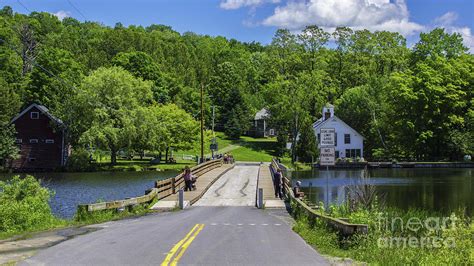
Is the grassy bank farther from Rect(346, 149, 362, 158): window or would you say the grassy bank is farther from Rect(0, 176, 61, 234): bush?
Rect(346, 149, 362, 158): window

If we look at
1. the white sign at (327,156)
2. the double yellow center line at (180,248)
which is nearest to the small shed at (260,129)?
the white sign at (327,156)

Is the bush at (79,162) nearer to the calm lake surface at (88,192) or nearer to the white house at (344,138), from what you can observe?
the calm lake surface at (88,192)

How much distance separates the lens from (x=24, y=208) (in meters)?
19.4

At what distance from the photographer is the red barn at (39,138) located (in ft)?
245

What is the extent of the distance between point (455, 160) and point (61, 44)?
77.7m

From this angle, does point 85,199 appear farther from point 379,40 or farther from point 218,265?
point 379,40

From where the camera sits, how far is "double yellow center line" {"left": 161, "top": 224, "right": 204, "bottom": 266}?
1161 cm

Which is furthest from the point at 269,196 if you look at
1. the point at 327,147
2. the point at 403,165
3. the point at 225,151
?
the point at 225,151

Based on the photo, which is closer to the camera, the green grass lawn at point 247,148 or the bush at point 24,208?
the bush at point 24,208

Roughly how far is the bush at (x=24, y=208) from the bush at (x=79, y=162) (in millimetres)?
49972

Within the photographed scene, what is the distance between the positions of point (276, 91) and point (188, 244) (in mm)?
88146

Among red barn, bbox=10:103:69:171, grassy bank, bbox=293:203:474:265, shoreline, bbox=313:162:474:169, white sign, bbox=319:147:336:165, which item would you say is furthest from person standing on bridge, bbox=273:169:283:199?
shoreline, bbox=313:162:474:169

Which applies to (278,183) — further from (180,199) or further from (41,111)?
(41,111)

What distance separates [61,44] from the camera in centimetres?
11412
